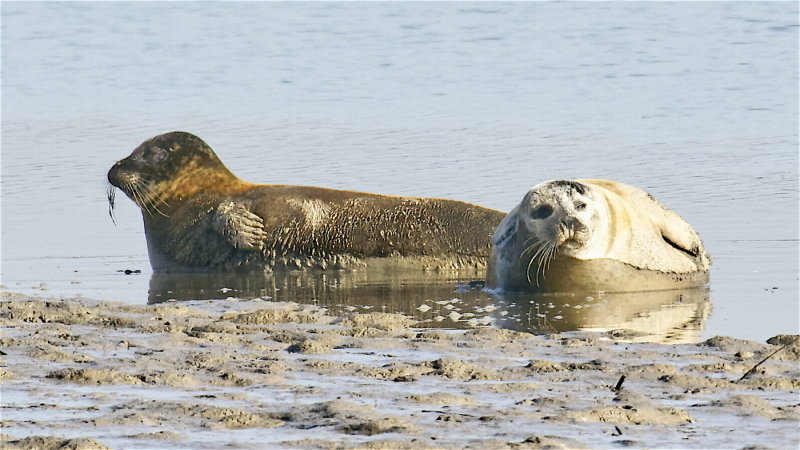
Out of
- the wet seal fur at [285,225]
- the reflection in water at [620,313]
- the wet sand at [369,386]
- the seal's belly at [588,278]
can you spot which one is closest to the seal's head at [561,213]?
the seal's belly at [588,278]

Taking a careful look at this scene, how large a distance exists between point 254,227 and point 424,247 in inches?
51.6

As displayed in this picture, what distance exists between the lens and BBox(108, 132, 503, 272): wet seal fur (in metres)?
11.3

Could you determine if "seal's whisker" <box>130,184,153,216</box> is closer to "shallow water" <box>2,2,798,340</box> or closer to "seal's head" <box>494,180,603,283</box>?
"shallow water" <box>2,2,798,340</box>

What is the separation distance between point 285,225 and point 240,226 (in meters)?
0.34

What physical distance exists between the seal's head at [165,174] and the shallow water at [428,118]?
0.48 metres

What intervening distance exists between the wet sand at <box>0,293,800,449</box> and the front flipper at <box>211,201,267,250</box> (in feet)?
9.54

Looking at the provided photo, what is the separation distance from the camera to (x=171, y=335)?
782 centimetres

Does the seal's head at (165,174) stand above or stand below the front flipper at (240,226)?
above

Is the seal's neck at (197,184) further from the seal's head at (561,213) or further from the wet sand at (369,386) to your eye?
the wet sand at (369,386)

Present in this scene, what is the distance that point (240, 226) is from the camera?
37.7ft

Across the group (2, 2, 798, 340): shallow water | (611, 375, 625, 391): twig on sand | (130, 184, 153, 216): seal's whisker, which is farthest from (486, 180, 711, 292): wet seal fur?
(130, 184, 153, 216): seal's whisker

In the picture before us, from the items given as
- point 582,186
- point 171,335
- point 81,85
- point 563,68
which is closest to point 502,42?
point 563,68

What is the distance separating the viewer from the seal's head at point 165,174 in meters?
12.0

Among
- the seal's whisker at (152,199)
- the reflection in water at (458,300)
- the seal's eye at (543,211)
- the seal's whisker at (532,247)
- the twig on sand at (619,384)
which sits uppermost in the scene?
the seal's eye at (543,211)
